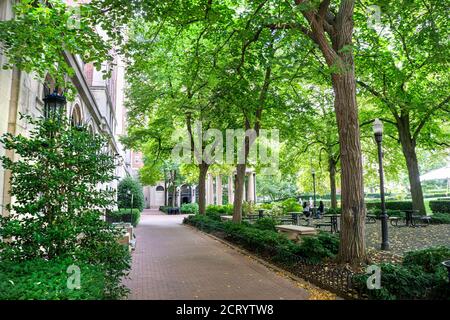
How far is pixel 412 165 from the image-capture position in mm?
20641

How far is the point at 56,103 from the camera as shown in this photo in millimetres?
7324

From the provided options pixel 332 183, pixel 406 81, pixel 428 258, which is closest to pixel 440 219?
pixel 406 81

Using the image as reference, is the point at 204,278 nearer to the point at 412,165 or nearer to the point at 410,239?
the point at 410,239

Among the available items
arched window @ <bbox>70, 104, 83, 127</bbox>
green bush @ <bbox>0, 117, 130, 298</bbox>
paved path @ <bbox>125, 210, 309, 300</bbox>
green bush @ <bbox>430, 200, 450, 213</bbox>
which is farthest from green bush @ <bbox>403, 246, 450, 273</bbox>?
green bush @ <bbox>430, 200, 450, 213</bbox>

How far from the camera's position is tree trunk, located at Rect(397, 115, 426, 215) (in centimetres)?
2056

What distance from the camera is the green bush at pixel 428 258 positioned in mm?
A: 6727

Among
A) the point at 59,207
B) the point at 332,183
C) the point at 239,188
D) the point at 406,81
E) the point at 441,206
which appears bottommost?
the point at 441,206

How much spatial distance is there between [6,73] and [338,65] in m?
7.99

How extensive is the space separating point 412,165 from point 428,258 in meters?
15.7

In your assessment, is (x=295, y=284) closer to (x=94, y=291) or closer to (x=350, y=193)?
(x=350, y=193)

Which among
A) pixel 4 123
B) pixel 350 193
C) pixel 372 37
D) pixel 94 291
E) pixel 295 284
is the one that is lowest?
pixel 295 284

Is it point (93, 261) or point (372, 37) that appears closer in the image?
point (93, 261)
